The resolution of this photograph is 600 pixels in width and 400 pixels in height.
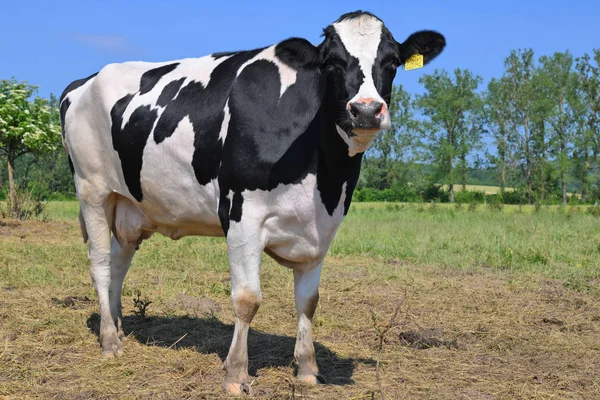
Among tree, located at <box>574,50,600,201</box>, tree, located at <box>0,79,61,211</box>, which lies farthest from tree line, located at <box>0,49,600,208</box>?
tree, located at <box>0,79,61,211</box>

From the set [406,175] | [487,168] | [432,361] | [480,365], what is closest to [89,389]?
[432,361]

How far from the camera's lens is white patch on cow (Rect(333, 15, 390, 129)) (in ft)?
13.8

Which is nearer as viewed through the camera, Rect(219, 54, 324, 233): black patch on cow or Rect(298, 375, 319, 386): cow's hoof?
Rect(219, 54, 324, 233): black patch on cow

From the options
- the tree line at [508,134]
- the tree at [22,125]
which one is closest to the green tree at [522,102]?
the tree line at [508,134]

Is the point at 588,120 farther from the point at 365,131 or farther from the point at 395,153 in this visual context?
the point at 365,131

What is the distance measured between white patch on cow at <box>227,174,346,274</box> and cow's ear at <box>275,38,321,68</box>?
2.66 ft

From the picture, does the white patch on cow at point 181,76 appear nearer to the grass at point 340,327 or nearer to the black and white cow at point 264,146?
the black and white cow at point 264,146

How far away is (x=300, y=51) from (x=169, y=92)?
1.59m

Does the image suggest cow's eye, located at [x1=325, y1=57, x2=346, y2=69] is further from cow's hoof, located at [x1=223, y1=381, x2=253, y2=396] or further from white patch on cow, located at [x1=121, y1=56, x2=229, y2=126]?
cow's hoof, located at [x1=223, y1=381, x2=253, y2=396]

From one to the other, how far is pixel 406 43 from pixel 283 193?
1.42m

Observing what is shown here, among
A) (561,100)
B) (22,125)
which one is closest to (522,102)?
(561,100)

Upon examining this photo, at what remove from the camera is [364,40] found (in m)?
4.38

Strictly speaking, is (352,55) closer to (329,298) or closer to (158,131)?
(158,131)

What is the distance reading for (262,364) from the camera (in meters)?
5.50
